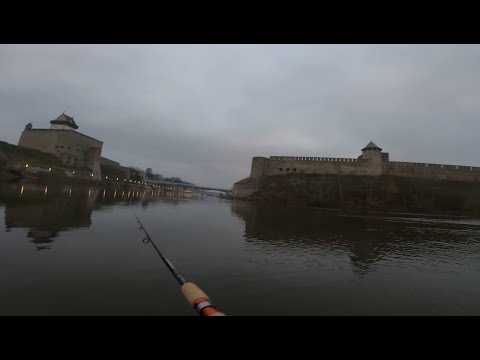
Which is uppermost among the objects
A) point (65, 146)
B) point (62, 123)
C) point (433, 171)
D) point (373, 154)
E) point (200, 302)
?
point (62, 123)

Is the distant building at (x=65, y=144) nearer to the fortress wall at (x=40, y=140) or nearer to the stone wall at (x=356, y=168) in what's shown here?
the fortress wall at (x=40, y=140)

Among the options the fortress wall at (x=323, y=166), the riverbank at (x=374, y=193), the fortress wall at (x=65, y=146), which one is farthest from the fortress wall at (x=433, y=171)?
the fortress wall at (x=65, y=146)

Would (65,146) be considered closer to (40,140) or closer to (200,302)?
(40,140)

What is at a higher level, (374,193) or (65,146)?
(65,146)

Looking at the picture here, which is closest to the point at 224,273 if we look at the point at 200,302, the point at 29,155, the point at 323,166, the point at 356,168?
the point at 200,302

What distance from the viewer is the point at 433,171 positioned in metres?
44.6

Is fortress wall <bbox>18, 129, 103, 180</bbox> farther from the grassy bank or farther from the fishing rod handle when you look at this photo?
the fishing rod handle

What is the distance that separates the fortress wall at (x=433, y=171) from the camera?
44031mm

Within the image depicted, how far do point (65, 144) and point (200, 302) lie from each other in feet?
203

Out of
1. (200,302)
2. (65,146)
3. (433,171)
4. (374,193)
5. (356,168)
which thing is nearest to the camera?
(200,302)

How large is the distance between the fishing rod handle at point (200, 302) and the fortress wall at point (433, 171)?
47.5 m

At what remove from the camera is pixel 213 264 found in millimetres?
7652

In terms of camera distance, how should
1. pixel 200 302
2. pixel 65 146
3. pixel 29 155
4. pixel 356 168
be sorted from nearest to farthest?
pixel 200 302, pixel 356 168, pixel 29 155, pixel 65 146

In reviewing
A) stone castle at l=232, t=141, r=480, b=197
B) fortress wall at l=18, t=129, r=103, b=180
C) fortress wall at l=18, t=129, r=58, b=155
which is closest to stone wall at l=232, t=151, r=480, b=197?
stone castle at l=232, t=141, r=480, b=197
